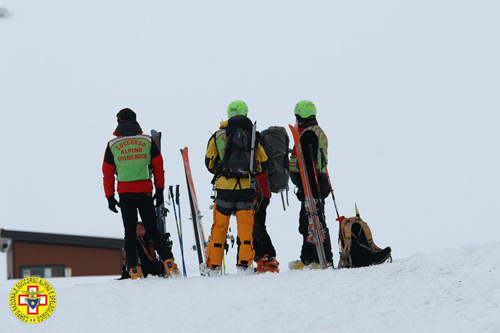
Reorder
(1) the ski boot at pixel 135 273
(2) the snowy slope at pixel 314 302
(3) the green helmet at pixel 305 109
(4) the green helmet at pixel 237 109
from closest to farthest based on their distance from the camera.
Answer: (2) the snowy slope at pixel 314 302 < (1) the ski boot at pixel 135 273 < (4) the green helmet at pixel 237 109 < (3) the green helmet at pixel 305 109

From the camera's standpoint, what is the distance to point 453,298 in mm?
6844

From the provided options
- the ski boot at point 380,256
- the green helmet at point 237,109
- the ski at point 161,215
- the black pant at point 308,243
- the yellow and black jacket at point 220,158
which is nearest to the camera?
the ski boot at point 380,256

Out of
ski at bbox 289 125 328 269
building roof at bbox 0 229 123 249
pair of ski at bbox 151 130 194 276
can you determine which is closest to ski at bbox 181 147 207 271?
pair of ski at bbox 151 130 194 276

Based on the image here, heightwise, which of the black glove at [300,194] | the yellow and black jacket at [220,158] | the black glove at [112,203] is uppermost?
A: the yellow and black jacket at [220,158]

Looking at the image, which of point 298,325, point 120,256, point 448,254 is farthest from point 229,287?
point 120,256

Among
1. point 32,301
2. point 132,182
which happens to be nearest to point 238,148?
point 132,182

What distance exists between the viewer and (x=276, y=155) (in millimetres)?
10508

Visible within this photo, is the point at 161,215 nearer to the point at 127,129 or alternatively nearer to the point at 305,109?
the point at 127,129

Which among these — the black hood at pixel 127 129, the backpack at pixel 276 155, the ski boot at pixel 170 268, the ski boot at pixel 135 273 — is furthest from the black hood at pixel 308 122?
the ski boot at pixel 135 273

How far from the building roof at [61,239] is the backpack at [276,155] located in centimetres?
1087

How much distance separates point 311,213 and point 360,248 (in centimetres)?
93

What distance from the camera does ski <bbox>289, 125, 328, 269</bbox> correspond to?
1030cm

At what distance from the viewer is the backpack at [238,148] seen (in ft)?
32.4

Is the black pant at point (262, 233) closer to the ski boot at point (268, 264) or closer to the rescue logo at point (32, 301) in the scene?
the ski boot at point (268, 264)
